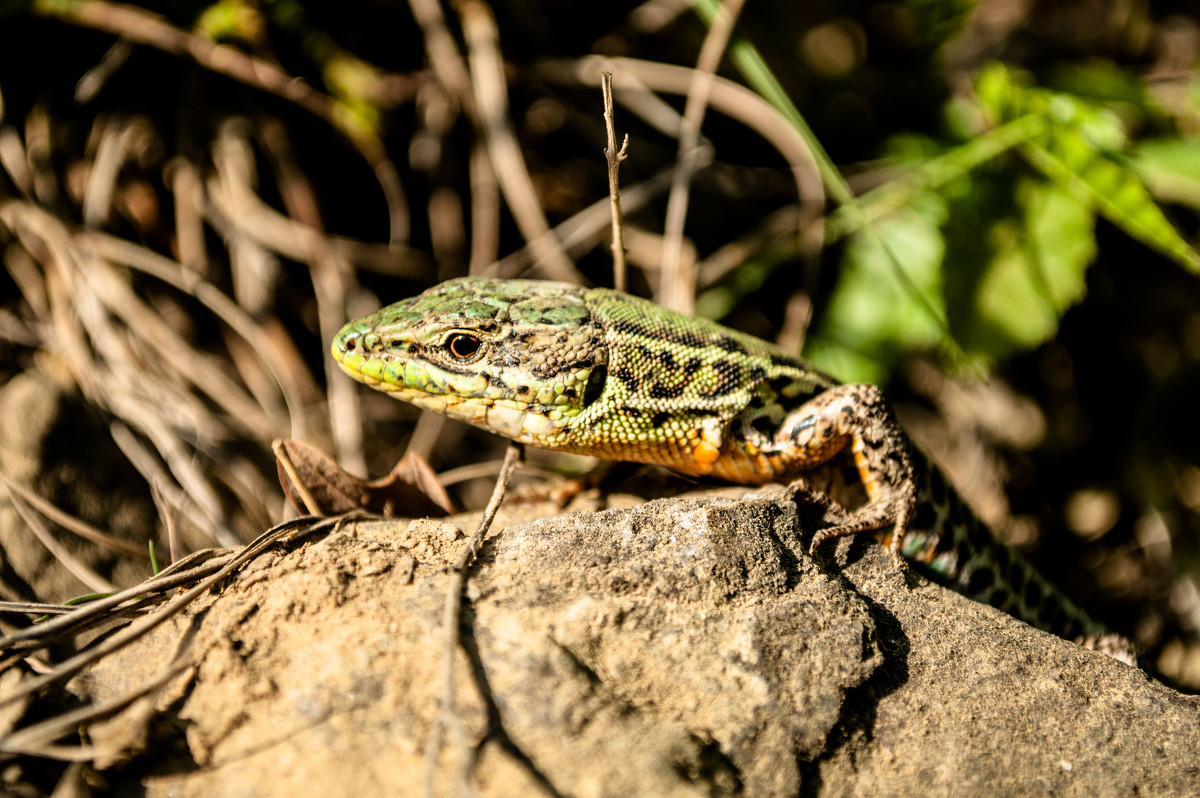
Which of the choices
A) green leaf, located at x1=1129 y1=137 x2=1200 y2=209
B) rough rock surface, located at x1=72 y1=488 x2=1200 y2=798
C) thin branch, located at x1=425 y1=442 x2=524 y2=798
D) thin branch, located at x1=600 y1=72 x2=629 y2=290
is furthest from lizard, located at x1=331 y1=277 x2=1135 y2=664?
green leaf, located at x1=1129 y1=137 x2=1200 y2=209

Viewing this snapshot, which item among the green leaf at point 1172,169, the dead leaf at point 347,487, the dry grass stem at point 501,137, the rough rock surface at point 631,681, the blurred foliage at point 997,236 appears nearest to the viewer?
the rough rock surface at point 631,681

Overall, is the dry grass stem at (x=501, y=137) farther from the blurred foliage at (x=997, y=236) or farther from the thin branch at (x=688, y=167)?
the blurred foliage at (x=997, y=236)

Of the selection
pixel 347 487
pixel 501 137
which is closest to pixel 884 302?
pixel 501 137

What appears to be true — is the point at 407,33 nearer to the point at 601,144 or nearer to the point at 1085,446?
the point at 601,144

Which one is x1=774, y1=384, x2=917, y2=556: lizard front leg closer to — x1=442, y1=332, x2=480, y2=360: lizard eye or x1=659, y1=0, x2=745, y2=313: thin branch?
x1=442, y1=332, x2=480, y2=360: lizard eye

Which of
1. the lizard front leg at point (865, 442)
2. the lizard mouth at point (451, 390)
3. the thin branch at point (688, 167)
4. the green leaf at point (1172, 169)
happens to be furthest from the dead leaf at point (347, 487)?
the green leaf at point (1172, 169)

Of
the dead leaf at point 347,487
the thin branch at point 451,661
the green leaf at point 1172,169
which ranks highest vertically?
the green leaf at point 1172,169

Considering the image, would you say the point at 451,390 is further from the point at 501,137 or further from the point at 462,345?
the point at 501,137
